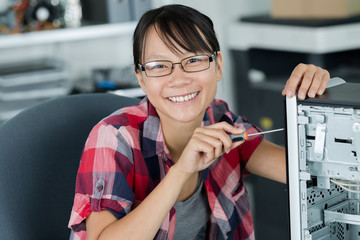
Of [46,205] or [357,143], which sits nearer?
[357,143]

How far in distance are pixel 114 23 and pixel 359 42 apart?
932mm

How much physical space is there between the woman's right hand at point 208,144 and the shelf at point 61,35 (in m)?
1.27

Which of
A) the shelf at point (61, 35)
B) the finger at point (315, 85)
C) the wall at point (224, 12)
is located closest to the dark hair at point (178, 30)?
the finger at point (315, 85)

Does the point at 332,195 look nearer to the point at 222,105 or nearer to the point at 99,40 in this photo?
the point at 222,105

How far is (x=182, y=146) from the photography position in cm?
122

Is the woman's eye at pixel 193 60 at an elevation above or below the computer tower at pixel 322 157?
above

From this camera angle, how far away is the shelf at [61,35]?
2.08 meters

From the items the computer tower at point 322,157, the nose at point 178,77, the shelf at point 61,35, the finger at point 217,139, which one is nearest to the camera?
the computer tower at point 322,157

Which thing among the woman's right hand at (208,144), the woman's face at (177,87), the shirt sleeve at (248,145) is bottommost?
the shirt sleeve at (248,145)

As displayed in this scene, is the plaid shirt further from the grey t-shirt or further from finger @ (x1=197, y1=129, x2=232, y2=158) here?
finger @ (x1=197, y1=129, x2=232, y2=158)

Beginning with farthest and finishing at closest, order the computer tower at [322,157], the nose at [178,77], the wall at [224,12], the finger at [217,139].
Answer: the wall at [224,12], the nose at [178,77], the finger at [217,139], the computer tower at [322,157]

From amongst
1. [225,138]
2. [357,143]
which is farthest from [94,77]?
[357,143]

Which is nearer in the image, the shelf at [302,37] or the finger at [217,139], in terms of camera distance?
the finger at [217,139]

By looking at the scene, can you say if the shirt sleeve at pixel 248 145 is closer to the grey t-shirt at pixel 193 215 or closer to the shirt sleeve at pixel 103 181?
the grey t-shirt at pixel 193 215
